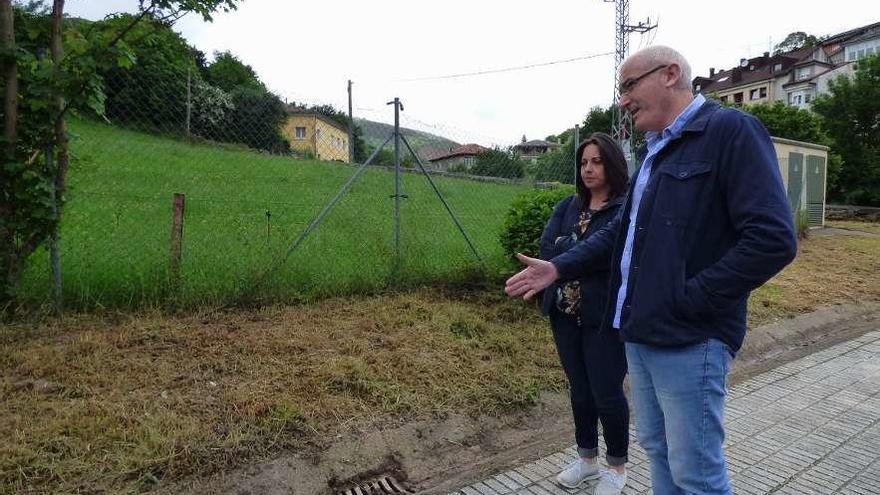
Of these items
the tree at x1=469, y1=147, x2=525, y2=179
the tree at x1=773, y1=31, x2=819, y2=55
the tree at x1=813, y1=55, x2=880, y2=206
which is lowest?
the tree at x1=469, y1=147, x2=525, y2=179

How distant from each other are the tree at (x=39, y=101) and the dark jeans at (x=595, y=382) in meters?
3.78

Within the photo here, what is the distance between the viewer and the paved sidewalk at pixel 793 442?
2932mm

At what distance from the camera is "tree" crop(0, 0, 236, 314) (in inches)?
159

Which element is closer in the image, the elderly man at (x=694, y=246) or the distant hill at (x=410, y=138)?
the elderly man at (x=694, y=246)

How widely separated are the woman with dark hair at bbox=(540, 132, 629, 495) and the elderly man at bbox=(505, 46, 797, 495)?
66 cm

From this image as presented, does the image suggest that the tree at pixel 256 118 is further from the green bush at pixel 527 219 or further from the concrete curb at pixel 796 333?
the concrete curb at pixel 796 333

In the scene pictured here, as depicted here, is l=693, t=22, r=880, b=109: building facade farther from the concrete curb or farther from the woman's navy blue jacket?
the woman's navy blue jacket

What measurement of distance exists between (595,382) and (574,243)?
0.71 metres

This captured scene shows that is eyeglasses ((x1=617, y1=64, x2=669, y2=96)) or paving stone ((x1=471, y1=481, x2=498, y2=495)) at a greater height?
eyeglasses ((x1=617, y1=64, x2=669, y2=96))

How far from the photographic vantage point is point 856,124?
29250mm

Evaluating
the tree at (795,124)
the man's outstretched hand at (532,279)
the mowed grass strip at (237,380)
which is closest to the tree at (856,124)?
the tree at (795,124)

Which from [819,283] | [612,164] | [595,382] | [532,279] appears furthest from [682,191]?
[819,283]

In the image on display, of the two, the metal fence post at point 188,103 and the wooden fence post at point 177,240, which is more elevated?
the metal fence post at point 188,103

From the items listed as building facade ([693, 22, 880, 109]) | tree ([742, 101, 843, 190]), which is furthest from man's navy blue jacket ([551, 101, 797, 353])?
building facade ([693, 22, 880, 109])
